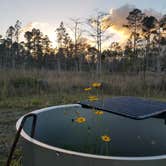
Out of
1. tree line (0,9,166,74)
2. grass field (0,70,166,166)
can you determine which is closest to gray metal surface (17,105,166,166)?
grass field (0,70,166,166)

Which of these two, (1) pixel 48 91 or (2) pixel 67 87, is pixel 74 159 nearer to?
(1) pixel 48 91

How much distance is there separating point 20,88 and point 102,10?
10811 millimetres

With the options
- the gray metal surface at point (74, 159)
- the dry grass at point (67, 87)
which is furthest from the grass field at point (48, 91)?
the gray metal surface at point (74, 159)

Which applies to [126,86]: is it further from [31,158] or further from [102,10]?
[102,10]

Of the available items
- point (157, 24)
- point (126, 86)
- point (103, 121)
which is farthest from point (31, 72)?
point (157, 24)

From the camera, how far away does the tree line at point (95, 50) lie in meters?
17.1

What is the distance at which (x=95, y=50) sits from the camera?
2083 cm

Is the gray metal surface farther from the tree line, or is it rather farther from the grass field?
the tree line

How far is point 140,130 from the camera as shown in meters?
1.53

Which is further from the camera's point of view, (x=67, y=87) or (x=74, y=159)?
(x=67, y=87)

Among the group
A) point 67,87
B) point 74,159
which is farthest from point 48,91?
point 74,159

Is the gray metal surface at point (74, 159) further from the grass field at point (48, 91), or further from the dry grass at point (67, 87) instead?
the dry grass at point (67, 87)

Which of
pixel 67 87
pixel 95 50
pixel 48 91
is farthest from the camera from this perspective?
pixel 95 50

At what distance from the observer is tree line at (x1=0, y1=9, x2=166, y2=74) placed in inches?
674
